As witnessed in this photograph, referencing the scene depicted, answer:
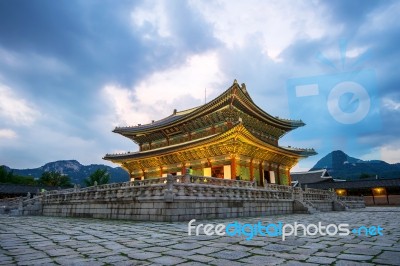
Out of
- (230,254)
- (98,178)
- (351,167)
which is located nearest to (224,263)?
(230,254)

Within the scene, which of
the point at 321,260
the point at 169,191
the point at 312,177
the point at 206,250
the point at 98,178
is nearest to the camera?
the point at 321,260

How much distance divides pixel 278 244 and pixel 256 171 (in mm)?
18264

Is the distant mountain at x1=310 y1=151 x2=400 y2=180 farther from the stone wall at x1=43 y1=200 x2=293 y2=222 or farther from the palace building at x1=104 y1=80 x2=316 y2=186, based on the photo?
the stone wall at x1=43 y1=200 x2=293 y2=222

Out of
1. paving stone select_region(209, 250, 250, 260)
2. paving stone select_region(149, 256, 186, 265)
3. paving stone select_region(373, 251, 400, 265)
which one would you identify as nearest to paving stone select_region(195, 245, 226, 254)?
paving stone select_region(209, 250, 250, 260)

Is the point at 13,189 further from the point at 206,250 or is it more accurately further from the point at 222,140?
the point at 206,250

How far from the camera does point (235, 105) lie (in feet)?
72.1

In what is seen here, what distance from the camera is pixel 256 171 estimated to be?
2255 cm

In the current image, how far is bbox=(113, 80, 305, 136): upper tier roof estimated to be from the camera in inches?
812

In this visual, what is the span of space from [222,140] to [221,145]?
1.00m

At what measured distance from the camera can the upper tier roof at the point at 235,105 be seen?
812 inches

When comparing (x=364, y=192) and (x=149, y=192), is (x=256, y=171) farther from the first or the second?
(x=364, y=192)

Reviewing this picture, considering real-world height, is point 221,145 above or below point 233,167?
above

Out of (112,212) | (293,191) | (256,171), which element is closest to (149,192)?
(112,212)

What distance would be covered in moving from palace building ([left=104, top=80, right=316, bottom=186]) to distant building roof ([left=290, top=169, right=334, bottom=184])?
712 inches
